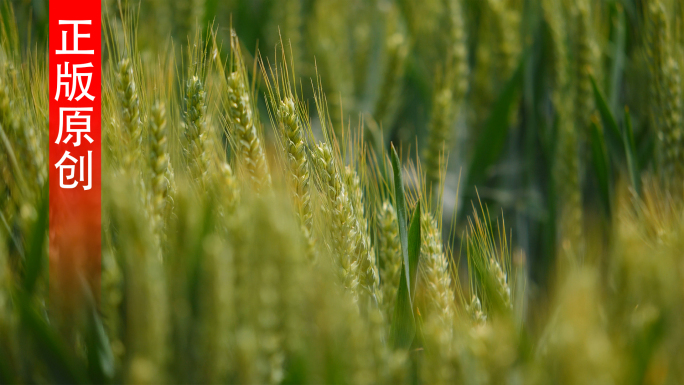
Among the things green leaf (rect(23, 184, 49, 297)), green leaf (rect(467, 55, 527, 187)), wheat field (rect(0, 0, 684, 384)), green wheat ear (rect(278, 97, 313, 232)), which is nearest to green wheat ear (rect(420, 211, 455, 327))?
wheat field (rect(0, 0, 684, 384))

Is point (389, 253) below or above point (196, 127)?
below

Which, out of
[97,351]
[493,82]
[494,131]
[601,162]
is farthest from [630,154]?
[97,351]

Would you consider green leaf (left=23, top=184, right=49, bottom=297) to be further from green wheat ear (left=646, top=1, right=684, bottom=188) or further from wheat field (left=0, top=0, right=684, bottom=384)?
green wheat ear (left=646, top=1, right=684, bottom=188)

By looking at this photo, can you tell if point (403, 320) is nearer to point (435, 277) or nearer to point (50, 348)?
point (435, 277)

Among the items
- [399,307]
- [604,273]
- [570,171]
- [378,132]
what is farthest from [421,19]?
[399,307]

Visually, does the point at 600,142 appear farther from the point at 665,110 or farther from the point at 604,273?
the point at 604,273

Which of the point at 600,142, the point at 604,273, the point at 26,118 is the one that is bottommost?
the point at 604,273
